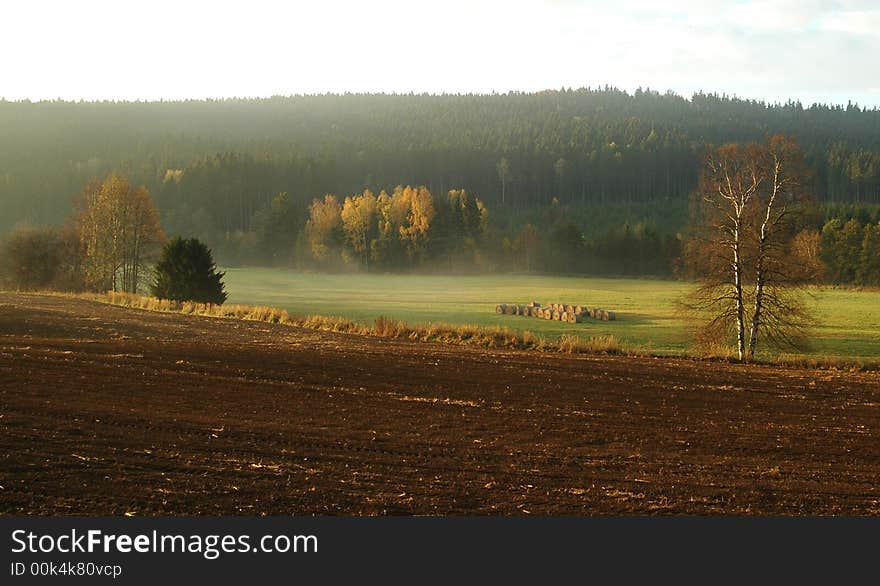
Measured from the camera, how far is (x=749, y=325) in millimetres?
32094

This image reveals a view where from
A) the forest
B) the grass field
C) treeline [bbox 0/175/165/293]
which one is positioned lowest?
the grass field

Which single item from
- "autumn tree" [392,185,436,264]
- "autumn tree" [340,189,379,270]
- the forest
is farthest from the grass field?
the forest

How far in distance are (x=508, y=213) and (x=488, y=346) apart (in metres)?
125

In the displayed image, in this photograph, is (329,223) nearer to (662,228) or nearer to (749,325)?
(662,228)

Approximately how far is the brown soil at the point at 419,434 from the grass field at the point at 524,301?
1320 centimetres

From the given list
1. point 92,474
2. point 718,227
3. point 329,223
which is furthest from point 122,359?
point 329,223

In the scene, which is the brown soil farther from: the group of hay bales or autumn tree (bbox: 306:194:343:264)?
autumn tree (bbox: 306:194:343:264)

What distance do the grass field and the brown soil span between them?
43.3 ft

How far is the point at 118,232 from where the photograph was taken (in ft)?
199

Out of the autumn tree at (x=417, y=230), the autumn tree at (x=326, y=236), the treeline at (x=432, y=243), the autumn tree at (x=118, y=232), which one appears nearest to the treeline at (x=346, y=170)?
the treeline at (x=432, y=243)

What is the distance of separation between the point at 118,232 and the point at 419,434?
51653 mm

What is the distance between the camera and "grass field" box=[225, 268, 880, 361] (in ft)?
Result: 139

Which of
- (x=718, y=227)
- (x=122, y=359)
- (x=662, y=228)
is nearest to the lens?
(x=122, y=359)

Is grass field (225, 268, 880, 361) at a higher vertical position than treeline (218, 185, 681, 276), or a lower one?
lower
